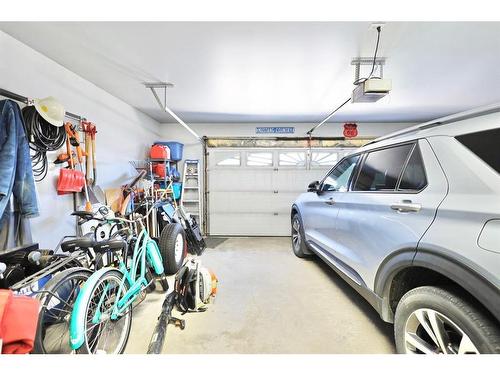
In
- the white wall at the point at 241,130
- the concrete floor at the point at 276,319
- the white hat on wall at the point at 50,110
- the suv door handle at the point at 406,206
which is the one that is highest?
the white wall at the point at 241,130

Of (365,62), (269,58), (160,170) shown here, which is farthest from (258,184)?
(365,62)

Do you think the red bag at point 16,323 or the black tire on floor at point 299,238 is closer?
the red bag at point 16,323

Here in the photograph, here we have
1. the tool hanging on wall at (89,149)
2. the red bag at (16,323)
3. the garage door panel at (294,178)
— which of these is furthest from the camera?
the garage door panel at (294,178)

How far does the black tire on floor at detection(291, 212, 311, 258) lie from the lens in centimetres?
340

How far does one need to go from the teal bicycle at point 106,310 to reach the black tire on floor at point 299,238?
229cm

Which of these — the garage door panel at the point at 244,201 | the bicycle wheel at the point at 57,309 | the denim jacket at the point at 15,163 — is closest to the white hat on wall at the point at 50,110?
the denim jacket at the point at 15,163

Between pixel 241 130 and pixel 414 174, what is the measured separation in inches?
162

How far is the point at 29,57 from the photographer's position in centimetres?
208

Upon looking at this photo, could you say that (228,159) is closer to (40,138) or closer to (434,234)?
(40,138)

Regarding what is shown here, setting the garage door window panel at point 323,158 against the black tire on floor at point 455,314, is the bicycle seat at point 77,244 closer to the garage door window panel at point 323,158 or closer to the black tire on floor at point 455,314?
the black tire on floor at point 455,314

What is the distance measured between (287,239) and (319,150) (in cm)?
228

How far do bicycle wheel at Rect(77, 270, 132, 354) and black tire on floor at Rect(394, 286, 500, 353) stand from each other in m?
1.96

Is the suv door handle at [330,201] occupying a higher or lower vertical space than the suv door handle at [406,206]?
lower

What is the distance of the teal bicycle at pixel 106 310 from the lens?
129 cm
